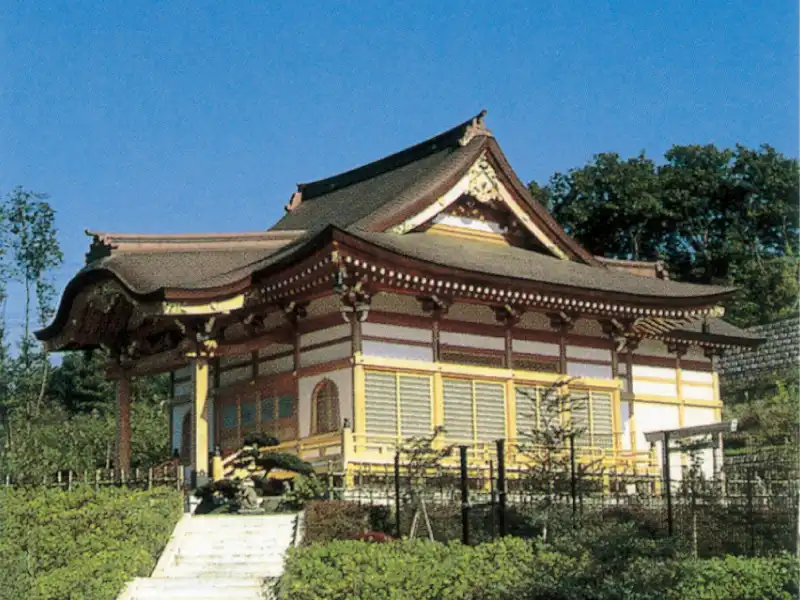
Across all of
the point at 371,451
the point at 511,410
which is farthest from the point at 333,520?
the point at 511,410

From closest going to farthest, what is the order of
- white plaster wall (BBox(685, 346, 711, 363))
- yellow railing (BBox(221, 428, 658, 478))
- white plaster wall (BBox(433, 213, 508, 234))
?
yellow railing (BBox(221, 428, 658, 478)), white plaster wall (BBox(433, 213, 508, 234)), white plaster wall (BBox(685, 346, 711, 363))

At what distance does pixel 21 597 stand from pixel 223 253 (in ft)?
40.4

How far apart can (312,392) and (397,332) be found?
2.11 metres

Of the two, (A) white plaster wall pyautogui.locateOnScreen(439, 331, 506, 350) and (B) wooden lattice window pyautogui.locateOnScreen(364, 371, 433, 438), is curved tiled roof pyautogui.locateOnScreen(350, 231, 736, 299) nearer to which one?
(A) white plaster wall pyautogui.locateOnScreen(439, 331, 506, 350)

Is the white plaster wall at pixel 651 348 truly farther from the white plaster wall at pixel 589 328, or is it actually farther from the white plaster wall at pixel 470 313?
the white plaster wall at pixel 470 313

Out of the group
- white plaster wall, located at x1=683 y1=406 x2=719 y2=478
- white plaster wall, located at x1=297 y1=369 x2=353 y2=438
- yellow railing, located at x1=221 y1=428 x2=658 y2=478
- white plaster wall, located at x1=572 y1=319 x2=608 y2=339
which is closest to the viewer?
yellow railing, located at x1=221 y1=428 x2=658 y2=478

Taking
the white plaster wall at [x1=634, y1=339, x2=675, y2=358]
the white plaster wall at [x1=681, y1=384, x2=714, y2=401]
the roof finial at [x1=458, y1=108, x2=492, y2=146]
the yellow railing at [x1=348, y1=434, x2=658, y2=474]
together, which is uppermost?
the roof finial at [x1=458, y1=108, x2=492, y2=146]

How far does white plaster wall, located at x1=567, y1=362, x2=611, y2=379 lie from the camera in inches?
1137

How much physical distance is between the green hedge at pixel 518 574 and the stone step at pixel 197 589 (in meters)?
0.58

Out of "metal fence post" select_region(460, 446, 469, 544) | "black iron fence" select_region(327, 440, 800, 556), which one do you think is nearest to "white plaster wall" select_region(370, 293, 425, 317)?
"black iron fence" select_region(327, 440, 800, 556)

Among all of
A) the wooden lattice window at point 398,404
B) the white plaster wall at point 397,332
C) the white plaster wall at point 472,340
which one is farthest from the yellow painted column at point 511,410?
the white plaster wall at point 397,332

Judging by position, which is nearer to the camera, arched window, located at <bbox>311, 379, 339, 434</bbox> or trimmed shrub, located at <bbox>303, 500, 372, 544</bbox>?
trimmed shrub, located at <bbox>303, 500, 372, 544</bbox>

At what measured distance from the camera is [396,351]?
2608 centimetres

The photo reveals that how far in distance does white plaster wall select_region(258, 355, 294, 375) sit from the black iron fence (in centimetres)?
479
